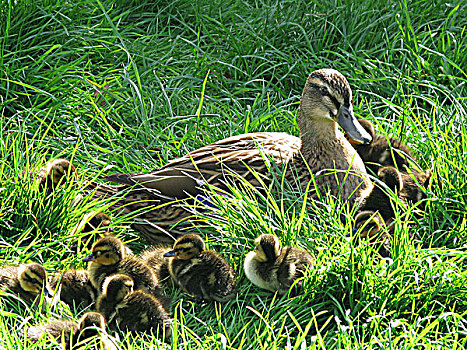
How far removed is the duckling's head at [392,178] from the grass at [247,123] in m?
0.19

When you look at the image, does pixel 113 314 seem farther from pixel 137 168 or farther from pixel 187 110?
pixel 187 110

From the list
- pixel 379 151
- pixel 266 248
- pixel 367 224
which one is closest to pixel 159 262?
pixel 266 248

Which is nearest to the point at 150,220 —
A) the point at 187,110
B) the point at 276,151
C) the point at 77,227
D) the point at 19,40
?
the point at 77,227

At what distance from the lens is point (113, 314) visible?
348cm

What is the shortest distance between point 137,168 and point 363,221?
1.55 metres

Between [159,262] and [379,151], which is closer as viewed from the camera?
[159,262]

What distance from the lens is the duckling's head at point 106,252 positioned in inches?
146

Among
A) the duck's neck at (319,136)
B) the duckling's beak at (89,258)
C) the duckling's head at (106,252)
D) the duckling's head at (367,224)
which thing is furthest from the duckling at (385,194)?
the duckling's beak at (89,258)

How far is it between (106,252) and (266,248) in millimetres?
793

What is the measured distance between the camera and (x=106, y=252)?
371 centimetres

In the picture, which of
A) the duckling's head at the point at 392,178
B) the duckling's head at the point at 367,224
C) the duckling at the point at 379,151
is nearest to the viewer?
the duckling's head at the point at 367,224

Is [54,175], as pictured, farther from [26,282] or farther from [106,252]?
[26,282]

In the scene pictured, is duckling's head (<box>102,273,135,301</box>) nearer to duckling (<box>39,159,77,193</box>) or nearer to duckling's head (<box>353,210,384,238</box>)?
duckling (<box>39,159,77,193</box>)

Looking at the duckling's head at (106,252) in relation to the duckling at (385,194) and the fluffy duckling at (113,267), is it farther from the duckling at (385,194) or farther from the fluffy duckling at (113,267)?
the duckling at (385,194)
